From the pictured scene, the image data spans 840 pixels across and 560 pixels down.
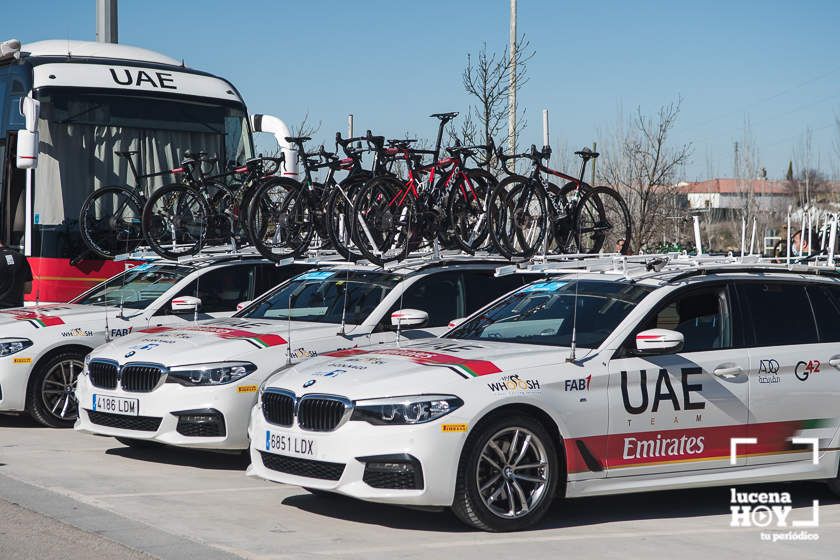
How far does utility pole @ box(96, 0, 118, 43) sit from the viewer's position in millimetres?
21219

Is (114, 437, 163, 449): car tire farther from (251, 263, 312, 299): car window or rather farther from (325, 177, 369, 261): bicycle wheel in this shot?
(325, 177, 369, 261): bicycle wheel

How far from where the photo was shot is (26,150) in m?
13.4

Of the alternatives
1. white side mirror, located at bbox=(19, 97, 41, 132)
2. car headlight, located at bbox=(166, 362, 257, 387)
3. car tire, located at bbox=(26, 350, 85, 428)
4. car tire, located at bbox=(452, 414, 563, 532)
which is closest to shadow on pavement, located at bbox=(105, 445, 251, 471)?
car headlight, located at bbox=(166, 362, 257, 387)

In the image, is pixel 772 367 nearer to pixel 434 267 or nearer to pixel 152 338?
pixel 434 267

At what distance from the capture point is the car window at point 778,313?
28.0 feet

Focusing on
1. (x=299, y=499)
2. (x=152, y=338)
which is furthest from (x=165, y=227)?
(x=299, y=499)

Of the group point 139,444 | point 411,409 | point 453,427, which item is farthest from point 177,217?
point 453,427

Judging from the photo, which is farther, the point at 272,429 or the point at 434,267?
the point at 434,267

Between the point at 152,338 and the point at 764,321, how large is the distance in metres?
4.81

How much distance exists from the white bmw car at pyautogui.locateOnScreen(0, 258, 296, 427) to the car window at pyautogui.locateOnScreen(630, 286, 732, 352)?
482 cm

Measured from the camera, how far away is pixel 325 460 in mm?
7246

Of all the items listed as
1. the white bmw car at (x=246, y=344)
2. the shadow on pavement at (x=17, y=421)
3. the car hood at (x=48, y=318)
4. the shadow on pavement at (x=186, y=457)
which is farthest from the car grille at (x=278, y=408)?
the shadow on pavement at (x=17, y=421)

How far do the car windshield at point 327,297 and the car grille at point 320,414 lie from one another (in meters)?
2.89

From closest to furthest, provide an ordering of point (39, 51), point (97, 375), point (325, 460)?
point (325, 460), point (97, 375), point (39, 51)
